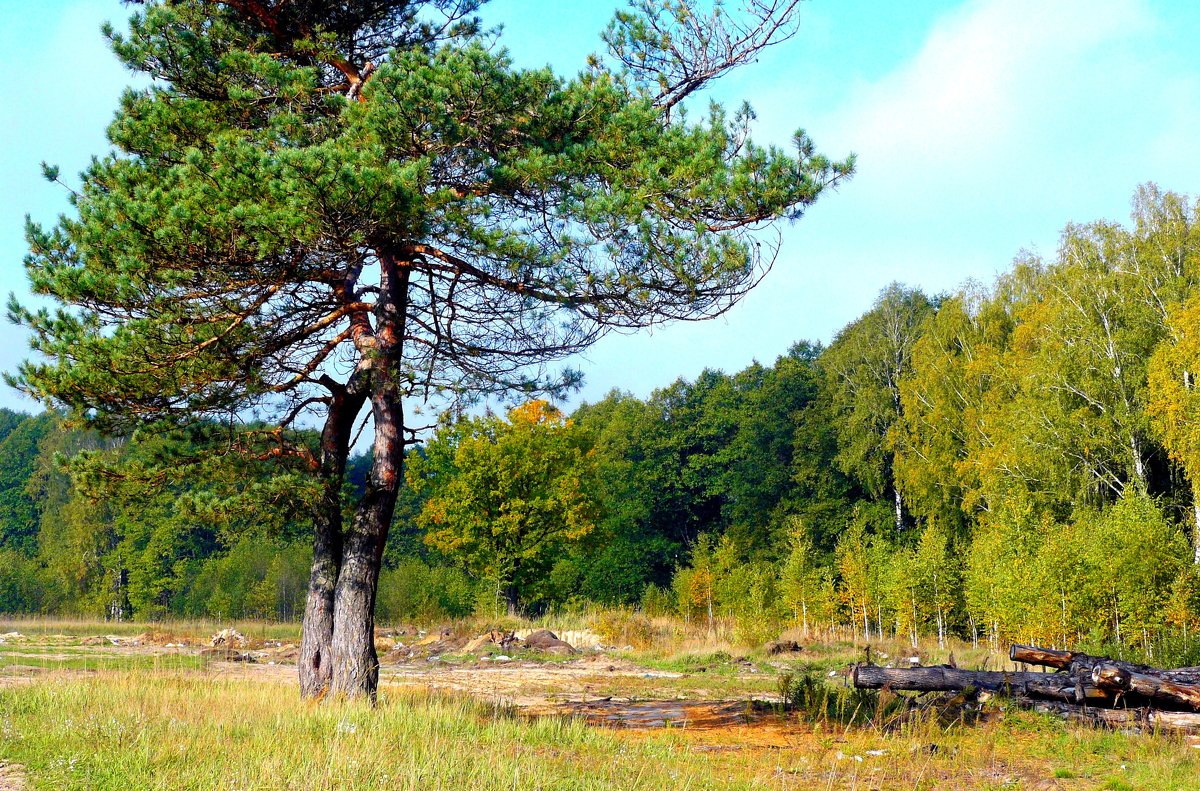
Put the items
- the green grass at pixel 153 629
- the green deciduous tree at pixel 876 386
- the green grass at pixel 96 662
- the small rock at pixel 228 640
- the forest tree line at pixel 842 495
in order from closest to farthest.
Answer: the green grass at pixel 96 662 → the forest tree line at pixel 842 495 → the small rock at pixel 228 640 → the green grass at pixel 153 629 → the green deciduous tree at pixel 876 386

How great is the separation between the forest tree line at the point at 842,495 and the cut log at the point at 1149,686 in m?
6.35

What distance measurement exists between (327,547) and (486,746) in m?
4.08

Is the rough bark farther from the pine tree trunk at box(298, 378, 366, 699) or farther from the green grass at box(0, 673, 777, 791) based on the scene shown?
the pine tree trunk at box(298, 378, 366, 699)

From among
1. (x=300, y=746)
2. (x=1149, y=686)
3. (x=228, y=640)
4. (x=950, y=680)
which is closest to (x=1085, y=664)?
(x=1149, y=686)

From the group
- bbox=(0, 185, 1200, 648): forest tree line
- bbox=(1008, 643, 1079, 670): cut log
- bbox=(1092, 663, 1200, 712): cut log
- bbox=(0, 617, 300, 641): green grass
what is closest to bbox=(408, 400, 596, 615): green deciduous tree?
bbox=(0, 185, 1200, 648): forest tree line

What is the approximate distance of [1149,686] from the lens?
991 cm

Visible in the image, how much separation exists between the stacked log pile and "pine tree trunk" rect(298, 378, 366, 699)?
6446 mm

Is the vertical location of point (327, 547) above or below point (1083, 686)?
above

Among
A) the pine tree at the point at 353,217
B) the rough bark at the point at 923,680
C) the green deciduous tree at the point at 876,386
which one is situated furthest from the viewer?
the green deciduous tree at the point at 876,386

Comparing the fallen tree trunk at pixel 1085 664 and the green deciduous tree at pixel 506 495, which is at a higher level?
the green deciduous tree at pixel 506 495

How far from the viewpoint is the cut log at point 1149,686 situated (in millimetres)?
9844

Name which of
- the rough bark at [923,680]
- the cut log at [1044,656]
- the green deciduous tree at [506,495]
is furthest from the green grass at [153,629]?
the cut log at [1044,656]

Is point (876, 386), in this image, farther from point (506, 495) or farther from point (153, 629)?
point (153, 629)

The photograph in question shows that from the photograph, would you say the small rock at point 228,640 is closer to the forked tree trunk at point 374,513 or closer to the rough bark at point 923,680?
the forked tree trunk at point 374,513
